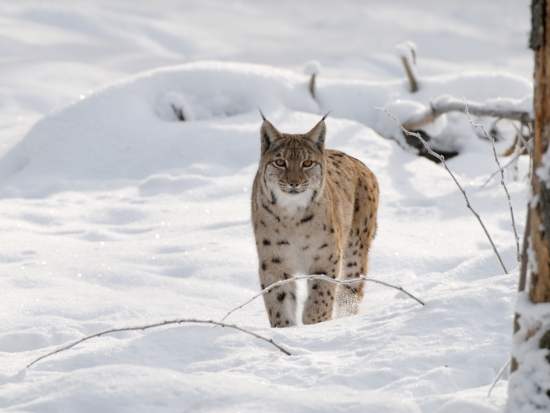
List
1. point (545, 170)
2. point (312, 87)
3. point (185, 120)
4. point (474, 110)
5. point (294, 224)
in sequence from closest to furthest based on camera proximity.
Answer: point (545, 170)
point (294, 224)
point (474, 110)
point (185, 120)
point (312, 87)

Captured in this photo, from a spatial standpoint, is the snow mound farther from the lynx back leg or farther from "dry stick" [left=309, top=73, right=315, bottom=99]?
the lynx back leg

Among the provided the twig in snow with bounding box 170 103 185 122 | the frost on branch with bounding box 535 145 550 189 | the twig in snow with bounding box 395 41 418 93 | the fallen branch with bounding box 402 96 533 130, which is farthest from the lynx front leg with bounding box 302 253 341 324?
the twig in snow with bounding box 395 41 418 93

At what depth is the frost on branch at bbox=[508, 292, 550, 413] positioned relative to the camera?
6.13ft

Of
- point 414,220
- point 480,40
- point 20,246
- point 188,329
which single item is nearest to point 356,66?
point 480,40

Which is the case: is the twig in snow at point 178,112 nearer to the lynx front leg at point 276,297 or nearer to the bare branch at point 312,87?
the bare branch at point 312,87

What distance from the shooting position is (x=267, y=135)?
4.43m

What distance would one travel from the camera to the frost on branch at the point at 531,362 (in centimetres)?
187

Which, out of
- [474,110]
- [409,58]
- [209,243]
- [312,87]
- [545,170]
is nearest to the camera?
[545,170]

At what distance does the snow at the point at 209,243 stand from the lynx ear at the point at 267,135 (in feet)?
3.56

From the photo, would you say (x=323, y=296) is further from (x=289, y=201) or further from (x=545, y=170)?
(x=545, y=170)

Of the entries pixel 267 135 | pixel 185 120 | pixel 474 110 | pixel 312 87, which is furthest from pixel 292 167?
pixel 312 87

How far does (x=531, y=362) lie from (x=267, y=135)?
9.12 ft

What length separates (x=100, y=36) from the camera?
50.9 ft

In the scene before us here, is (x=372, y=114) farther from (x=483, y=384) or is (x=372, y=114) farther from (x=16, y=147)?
(x=483, y=384)
